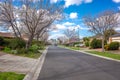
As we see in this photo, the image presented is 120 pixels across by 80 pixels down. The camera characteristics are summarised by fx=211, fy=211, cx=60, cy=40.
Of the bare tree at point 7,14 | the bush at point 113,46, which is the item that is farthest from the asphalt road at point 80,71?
the bush at point 113,46

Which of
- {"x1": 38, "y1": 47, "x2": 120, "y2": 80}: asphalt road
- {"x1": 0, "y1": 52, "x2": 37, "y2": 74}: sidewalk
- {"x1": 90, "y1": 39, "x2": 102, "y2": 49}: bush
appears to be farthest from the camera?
{"x1": 90, "y1": 39, "x2": 102, "y2": 49}: bush

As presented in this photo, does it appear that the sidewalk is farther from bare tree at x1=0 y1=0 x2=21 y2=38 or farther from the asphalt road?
bare tree at x1=0 y1=0 x2=21 y2=38

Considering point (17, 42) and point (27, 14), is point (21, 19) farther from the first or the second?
point (17, 42)

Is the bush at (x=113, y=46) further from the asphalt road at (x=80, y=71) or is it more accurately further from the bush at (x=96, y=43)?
the asphalt road at (x=80, y=71)

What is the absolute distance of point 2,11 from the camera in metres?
29.7

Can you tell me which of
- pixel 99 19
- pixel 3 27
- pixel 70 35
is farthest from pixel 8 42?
pixel 70 35

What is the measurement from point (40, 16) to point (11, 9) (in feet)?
15.4

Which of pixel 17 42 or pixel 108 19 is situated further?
pixel 108 19

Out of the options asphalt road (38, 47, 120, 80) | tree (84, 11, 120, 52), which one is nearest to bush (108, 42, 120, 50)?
tree (84, 11, 120, 52)

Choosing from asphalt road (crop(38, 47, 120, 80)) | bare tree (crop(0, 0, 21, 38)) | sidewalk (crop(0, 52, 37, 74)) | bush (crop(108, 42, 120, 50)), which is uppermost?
bare tree (crop(0, 0, 21, 38))

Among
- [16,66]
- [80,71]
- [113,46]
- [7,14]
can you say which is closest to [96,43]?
[113,46]

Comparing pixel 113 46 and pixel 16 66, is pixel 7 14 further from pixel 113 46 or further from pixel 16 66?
pixel 113 46

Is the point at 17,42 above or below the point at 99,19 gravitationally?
below

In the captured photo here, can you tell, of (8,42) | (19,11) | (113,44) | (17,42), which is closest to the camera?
(19,11)
